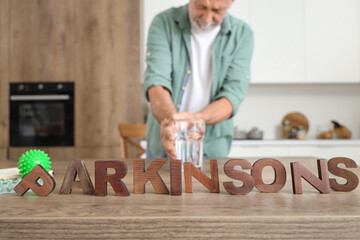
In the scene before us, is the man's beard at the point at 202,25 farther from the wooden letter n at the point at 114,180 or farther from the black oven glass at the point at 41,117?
the black oven glass at the point at 41,117

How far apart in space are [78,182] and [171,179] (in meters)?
0.15

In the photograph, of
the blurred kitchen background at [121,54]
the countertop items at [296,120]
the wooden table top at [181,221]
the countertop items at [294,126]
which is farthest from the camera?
the countertop items at [296,120]

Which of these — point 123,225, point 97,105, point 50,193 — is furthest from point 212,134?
point 97,105

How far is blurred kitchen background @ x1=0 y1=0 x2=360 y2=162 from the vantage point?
305 centimetres

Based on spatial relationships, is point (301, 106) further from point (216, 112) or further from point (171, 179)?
point (171, 179)

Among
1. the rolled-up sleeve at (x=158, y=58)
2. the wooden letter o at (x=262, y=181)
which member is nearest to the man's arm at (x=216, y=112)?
the rolled-up sleeve at (x=158, y=58)

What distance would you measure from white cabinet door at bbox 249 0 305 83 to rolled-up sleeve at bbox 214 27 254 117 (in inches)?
68.2

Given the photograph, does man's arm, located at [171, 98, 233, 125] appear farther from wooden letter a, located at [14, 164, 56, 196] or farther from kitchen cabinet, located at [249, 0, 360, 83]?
kitchen cabinet, located at [249, 0, 360, 83]

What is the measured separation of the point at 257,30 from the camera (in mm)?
3197

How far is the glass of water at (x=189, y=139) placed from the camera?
0.85 m

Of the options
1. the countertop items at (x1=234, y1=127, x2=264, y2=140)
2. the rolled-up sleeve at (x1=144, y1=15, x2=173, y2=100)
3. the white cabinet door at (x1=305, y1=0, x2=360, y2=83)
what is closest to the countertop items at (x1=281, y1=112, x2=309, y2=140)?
the countertop items at (x1=234, y1=127, x2=264, y2=140)

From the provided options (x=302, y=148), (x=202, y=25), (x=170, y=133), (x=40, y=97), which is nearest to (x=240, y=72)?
(x=202, y=25)

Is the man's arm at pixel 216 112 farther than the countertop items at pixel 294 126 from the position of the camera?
No

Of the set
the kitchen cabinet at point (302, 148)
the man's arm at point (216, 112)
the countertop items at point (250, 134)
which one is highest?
the man's arm at point (216, 112)
